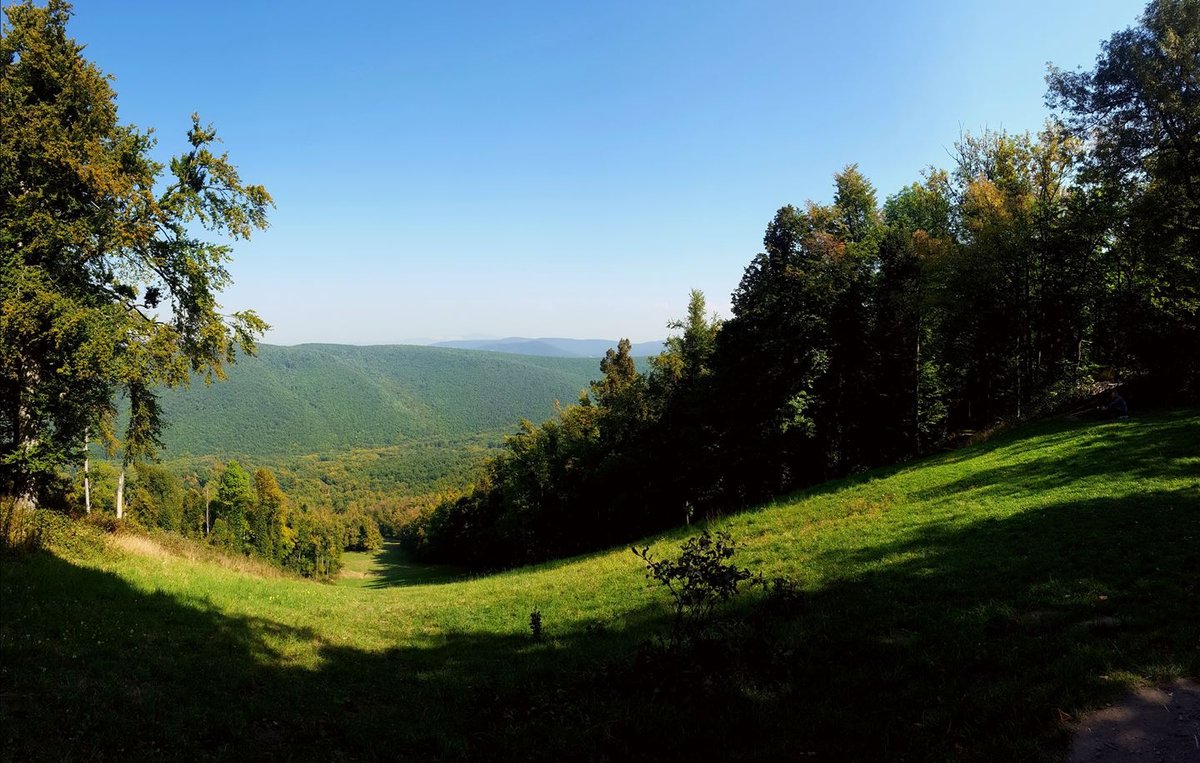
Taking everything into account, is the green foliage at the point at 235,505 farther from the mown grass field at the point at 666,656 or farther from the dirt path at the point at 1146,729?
the dirt path at the point at 1146,729

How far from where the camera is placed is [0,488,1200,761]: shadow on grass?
561 cm

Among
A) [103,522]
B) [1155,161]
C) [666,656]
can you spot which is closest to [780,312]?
[1155,161]

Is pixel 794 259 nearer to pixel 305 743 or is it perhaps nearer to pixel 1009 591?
pixel 1009 591

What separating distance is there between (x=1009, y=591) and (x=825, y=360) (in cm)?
2185

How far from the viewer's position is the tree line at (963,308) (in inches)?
858

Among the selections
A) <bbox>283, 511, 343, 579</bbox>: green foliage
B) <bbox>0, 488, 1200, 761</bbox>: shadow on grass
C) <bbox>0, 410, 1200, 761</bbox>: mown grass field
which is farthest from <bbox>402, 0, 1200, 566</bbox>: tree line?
<bbox>283, 511, 343, 579</bbox>: green foliage

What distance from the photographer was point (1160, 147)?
19750mm

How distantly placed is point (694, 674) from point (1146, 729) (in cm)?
436

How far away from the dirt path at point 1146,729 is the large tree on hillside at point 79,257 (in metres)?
20.6

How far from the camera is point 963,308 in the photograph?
29.0m

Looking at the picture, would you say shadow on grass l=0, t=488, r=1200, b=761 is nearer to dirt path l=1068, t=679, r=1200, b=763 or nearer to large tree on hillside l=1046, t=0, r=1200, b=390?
dirt path l=1068, t=679, r=1200, b=763

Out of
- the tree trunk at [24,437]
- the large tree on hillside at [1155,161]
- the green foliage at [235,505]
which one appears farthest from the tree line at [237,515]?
the large tree on hillside at [1155,161]

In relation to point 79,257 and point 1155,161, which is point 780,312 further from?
point 79,257

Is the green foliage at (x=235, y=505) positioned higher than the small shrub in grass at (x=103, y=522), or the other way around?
the small shrub in grass at (x=103, y=522)
